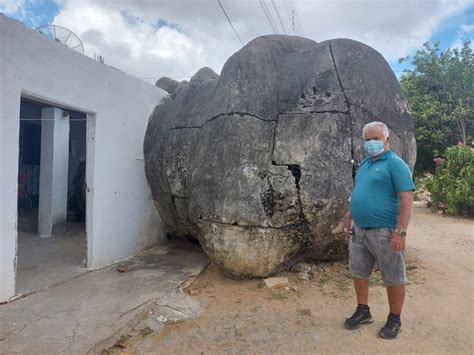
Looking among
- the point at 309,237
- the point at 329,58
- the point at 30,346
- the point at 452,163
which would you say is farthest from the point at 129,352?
the point at 452,163

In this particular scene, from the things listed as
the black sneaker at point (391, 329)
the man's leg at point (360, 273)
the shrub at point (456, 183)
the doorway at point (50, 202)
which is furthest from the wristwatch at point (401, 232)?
the shrub at point (456, 183)

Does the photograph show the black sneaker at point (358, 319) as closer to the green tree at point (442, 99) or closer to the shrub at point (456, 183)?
the shrub at point (456, 183)

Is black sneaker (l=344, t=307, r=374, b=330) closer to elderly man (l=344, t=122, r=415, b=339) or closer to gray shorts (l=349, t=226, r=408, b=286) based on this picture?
elderly man (l=344, t=122, r=415, b=339)

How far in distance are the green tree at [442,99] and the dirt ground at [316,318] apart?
32.0 feet

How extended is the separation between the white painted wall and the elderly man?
129 inches

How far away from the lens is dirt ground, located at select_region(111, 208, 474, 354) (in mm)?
→ 3037

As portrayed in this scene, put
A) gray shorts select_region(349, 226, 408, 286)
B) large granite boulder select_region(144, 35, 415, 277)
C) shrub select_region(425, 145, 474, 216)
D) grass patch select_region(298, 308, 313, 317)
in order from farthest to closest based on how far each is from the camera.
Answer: shrub select_region(425, 145, 474, 216) < large granite boulder select_region(144, 35, 415, 277) < grass patch select_region(298, 308, 313, 317) < gray shorts select_region(349, 226, 408, 286)

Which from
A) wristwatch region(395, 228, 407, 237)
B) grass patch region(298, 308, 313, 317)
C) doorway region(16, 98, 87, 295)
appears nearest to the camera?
wristwatch region(395, 228, 407, 237)

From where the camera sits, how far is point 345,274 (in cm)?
461

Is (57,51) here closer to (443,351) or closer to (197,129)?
(197,129)

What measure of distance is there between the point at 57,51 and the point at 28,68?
20.8 inches

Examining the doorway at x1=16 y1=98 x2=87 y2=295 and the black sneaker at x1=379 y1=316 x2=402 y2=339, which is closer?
the black sneaker at x1=379 y1=316 x2=402 y2=339

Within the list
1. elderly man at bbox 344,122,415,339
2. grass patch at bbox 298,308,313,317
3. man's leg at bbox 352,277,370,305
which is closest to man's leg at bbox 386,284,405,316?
elderly man at bbox 344,122,415,339

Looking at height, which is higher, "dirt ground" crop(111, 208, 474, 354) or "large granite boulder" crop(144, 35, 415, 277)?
"large granite boulder" crop(144, 35, 415, 277)
